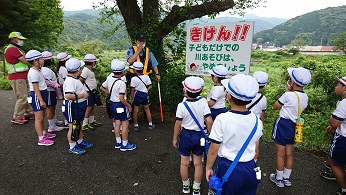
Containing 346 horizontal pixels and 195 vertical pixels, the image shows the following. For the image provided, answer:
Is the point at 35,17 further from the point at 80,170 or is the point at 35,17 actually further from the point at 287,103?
the point at 287,103

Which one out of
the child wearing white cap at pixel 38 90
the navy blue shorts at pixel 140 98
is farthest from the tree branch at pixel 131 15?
the child wearing white cap at pixel 38 90

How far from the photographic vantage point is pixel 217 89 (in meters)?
3.33

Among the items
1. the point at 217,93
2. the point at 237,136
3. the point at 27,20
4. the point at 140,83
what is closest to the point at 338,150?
the point at 217,93

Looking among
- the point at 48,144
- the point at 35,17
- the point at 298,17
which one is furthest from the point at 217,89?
the point at 298,17

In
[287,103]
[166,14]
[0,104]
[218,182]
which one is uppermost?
[166,14]

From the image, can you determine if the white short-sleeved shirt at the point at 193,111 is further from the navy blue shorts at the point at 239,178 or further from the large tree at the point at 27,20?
the large tree at the point at 27,20

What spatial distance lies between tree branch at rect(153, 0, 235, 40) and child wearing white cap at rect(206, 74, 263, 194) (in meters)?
3.91

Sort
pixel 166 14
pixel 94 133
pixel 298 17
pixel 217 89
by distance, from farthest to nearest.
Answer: pixel 298 17 < pixel 166 14 < pixel 94 133 < pixel 217 89

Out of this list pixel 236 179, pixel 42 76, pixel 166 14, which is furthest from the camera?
pixel 166 14

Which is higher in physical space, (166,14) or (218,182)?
(166,14)

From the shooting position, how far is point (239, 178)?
1949 millimetres

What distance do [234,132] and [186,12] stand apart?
4.45 meters

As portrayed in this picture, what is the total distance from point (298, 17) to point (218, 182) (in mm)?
77616

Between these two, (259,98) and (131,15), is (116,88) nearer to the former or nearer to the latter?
(259,98)
